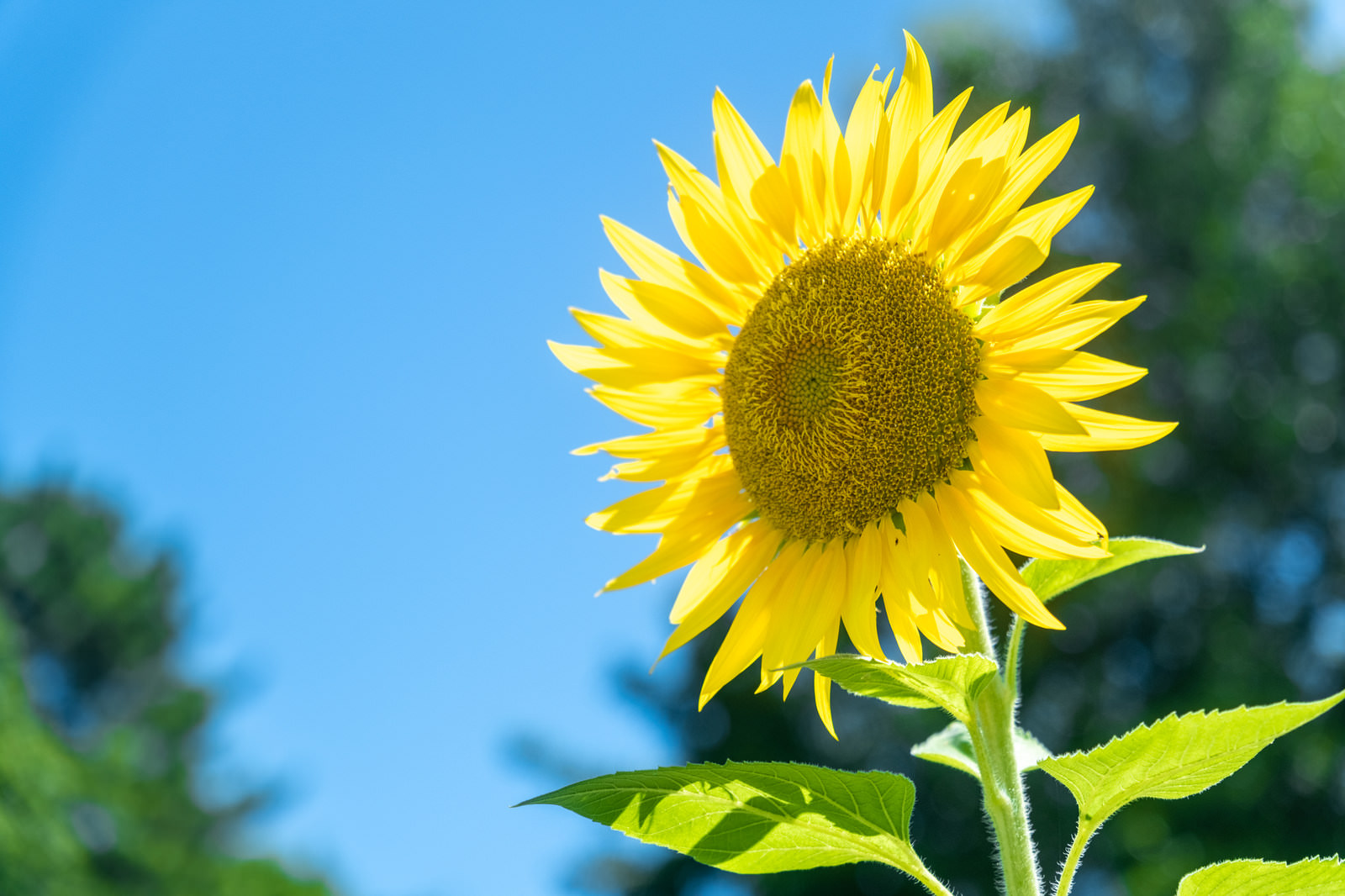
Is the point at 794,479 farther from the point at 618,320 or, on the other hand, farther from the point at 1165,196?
the point at 1165,196

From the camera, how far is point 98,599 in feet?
97.3

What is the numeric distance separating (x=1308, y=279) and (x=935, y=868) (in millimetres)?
9311

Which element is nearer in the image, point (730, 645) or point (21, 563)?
point (730, 645)

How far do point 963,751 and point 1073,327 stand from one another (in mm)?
757

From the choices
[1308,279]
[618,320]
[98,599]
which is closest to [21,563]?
[98,599]

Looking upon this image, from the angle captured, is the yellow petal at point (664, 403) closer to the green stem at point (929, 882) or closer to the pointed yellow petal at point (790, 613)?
the pointed yellow petal at point (790, 613)

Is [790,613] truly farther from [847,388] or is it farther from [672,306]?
[672,306]

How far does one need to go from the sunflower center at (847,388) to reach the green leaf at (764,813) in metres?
0.49

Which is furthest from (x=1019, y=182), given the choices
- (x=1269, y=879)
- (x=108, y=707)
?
(x=108, y=707)

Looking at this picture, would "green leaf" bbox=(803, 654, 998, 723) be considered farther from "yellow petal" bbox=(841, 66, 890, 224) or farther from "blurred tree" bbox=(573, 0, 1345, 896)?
"blurred tree" bbox=(573, 0, 1345, 896)

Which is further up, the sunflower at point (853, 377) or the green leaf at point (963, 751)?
the sunflower at point (853, 377)

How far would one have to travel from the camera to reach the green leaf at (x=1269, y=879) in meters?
1.41

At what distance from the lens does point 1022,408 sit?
5.50 ft

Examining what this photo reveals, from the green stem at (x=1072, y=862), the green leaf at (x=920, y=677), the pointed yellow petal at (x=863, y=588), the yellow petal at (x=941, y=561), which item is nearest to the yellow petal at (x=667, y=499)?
the pointed yellow petal at (x=863, y=588)
